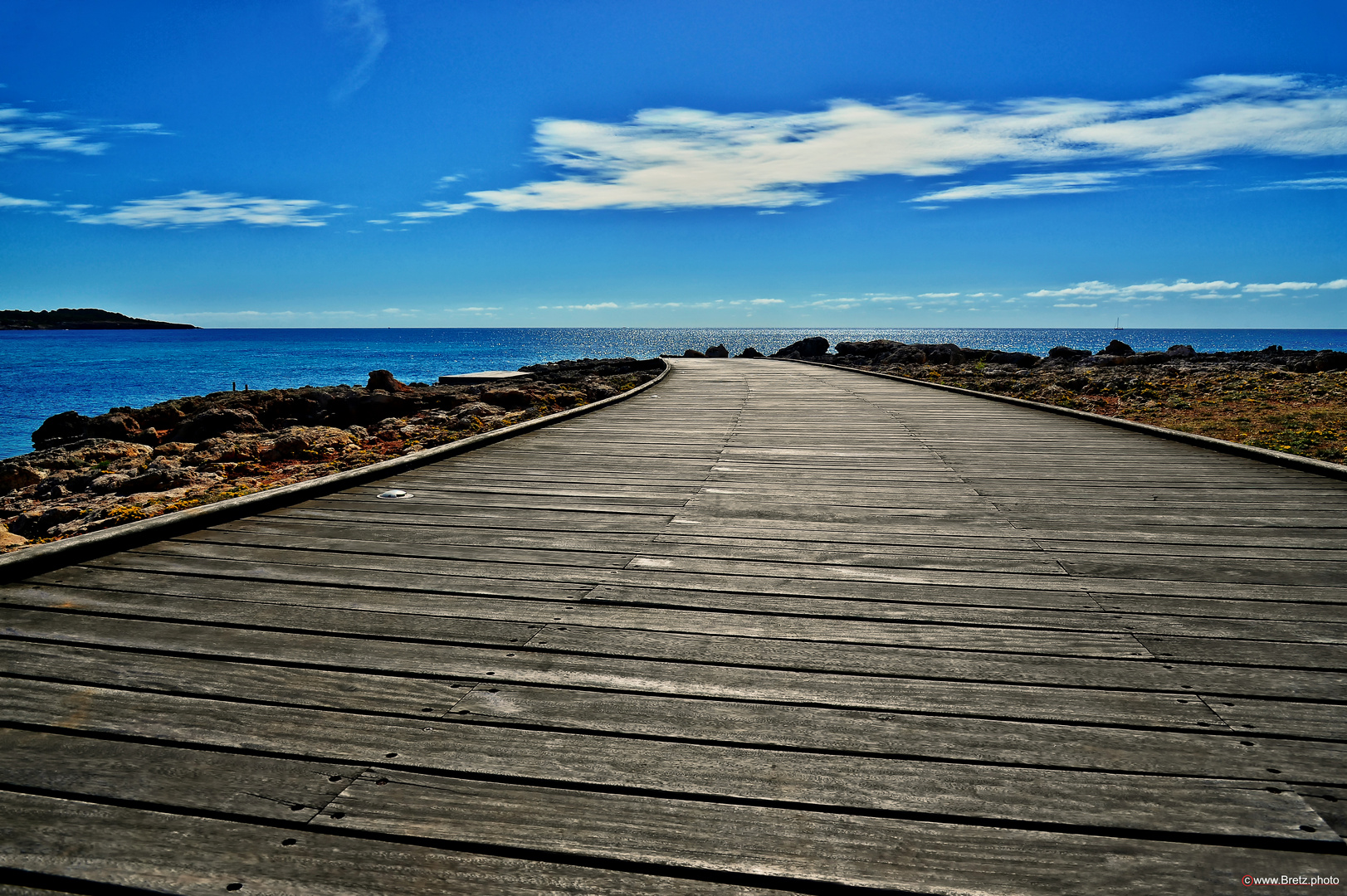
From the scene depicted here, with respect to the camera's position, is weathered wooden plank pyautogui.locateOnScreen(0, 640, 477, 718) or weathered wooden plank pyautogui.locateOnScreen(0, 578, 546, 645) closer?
weathered wooden plank pyautogui.locateOnScreen(0, 640, 477, 718)

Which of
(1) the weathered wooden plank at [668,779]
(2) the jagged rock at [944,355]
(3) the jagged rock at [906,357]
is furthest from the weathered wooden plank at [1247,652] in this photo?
(2) the jagged rock at [944,355]

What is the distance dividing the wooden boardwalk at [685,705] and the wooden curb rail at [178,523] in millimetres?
123

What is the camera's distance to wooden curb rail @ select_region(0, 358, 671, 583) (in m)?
3.34

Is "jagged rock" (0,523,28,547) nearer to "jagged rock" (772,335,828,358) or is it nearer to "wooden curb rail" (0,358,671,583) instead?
"wooden curb rail" (0,358,671,583)

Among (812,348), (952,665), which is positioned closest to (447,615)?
(952,665)

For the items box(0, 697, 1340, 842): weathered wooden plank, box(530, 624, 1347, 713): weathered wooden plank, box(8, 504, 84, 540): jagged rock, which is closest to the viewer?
box(0, 697, 1340, 842): weathered wooden plank

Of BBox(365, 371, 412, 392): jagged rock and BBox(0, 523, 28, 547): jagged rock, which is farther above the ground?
BBox(365, 371, 412, 392): jagged rock

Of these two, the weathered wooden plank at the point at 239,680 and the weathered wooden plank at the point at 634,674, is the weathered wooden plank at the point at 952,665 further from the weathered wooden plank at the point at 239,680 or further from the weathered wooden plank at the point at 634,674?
the weathered wooden plank at the point at 239,680

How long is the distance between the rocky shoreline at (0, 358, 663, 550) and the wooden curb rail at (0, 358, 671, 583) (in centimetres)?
42

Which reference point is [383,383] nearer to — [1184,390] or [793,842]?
[1184,390]

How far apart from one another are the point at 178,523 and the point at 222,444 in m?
10.4

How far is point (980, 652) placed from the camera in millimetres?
2627

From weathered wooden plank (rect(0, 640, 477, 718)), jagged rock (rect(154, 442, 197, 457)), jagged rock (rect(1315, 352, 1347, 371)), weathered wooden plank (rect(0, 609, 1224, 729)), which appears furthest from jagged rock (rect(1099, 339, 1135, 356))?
weathered wooden plank (rect(0, 640, 477, 718))

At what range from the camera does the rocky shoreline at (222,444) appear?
887 centimetres
